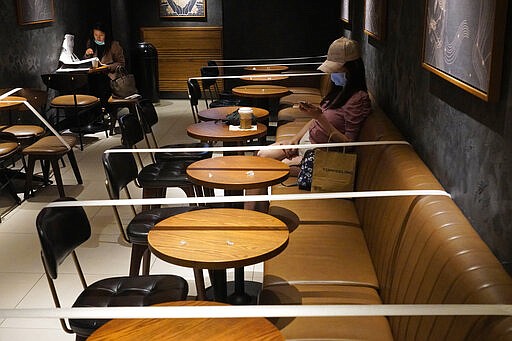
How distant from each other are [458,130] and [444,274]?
72 cm

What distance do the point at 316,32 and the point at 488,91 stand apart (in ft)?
25.5

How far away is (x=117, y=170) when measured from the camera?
11.6ft

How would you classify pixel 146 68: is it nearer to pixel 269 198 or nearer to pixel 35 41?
pixel 35 41

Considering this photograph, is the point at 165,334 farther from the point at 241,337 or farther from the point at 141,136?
the point at 141,136

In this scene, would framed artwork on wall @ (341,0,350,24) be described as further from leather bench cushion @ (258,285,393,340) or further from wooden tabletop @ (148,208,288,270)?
leather bench cushion @ (258,285,393,340)

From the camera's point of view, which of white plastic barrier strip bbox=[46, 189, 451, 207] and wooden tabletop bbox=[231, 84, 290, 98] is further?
wooden tabletop bbox=[231, 84, 290, 98]

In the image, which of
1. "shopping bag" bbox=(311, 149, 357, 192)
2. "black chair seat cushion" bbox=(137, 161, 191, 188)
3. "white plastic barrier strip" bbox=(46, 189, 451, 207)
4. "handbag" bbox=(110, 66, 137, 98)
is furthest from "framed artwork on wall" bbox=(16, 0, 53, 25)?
"white plastic barrier strip" bbox=(46, 189, 451, 207)

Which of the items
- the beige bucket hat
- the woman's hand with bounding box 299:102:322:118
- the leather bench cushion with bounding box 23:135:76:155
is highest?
the beige bucket hat

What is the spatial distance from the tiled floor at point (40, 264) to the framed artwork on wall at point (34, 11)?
2.43m

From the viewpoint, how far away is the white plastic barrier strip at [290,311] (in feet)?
4.70

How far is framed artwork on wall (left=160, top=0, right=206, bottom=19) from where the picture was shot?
34.6 ft

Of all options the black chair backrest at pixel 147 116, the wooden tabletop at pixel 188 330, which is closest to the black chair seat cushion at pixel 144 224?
the wooden tabletop at pixel 188 330

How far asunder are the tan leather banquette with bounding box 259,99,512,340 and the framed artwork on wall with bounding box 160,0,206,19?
739 centimetres

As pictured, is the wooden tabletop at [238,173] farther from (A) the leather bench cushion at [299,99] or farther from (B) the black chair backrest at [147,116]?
(A) the leather bench cushion at [299,99]
